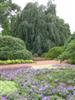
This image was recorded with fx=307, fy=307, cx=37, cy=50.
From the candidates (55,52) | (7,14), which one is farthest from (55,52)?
(7,14)

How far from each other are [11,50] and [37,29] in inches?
363

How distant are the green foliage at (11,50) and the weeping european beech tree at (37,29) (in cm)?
776

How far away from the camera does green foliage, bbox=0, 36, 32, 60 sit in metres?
19.0

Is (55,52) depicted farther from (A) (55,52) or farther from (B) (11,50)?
(B) (11,50)

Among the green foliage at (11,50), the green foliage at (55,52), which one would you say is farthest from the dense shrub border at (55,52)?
the green foliage at (11,50)

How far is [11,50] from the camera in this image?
762 inches

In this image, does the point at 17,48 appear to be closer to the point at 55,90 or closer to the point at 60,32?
the point at 60,32

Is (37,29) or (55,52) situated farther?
(37,29)

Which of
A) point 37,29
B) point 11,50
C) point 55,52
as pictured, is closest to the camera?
point 11,50

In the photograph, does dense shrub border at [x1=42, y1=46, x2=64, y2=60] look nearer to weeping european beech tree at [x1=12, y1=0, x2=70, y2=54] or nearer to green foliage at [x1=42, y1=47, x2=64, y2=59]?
green foliage at [x1=42, y1=47, x2=64, y2=59]

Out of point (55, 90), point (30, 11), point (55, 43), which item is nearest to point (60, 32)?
point (55, 43)

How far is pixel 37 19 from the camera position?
28.3 meters

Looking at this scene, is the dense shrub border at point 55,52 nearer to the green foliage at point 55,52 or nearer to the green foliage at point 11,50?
the green foliage at point 55,52

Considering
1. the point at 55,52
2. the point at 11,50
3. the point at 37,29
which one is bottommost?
the point at 55,52
